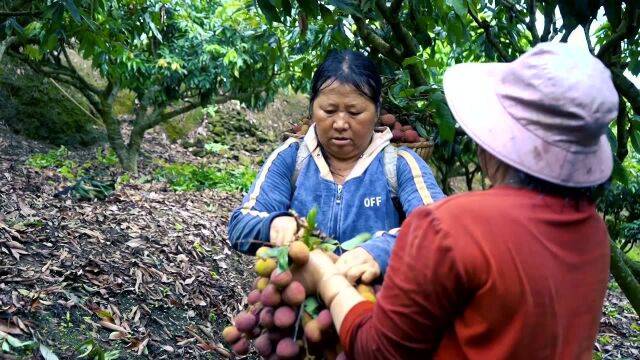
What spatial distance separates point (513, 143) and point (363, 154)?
1.00m

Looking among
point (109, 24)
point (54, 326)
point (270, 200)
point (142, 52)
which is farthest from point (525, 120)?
point (142, 52)

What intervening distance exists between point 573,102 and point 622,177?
1180 mm

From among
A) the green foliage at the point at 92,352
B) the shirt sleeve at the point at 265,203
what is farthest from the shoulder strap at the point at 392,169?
the green foliage at the point at 92,352

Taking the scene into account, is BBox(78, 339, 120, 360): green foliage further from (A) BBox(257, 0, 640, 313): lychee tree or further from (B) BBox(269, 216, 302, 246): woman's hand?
(A) BBox(257, 0, 640, 313): lychee tree

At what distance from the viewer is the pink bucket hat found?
107 cm

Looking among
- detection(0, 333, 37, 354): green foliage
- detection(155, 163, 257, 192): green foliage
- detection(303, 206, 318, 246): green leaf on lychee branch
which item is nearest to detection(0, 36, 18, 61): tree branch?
detection(155, 163, 257, 192): green foliage

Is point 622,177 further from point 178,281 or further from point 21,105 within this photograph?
point 21,105

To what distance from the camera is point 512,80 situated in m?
1.15

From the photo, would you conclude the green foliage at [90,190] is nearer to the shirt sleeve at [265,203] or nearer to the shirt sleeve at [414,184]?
the shirt sleeve at [265,203]

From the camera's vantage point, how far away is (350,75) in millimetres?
2045

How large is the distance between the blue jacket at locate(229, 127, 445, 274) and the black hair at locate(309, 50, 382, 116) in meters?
0.17

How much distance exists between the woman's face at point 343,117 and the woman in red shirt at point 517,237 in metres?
0.84

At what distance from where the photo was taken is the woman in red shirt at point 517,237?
1.07m

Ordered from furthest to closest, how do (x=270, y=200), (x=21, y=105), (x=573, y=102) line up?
(x=21, y=105) < (x=270, y=200) < (x=573, y=102)
